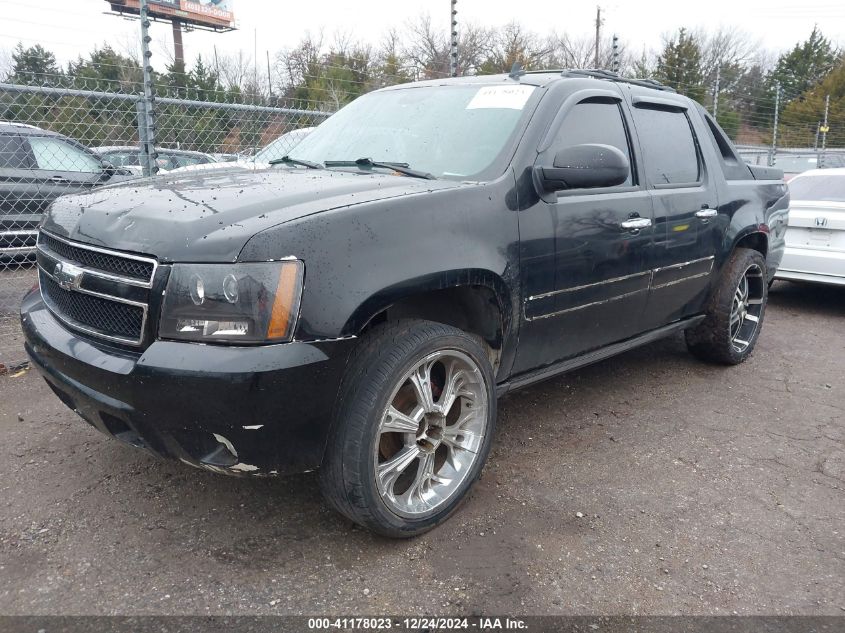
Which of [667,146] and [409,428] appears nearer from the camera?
[409,428]

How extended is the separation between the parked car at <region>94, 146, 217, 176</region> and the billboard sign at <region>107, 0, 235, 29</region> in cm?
4288

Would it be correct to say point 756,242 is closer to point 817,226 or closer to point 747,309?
point 747,309

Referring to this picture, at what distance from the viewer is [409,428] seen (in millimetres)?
2555

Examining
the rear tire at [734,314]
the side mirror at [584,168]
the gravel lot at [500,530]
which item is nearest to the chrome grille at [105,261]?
the gravel lot at [500,530]

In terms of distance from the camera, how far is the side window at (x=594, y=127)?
10.7 ft

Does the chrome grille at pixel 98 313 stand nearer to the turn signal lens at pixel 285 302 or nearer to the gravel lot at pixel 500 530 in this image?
the turn signal lens at pixel 285 302

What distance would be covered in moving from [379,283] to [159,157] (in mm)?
4752

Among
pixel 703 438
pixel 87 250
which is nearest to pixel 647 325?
pixel 703 438

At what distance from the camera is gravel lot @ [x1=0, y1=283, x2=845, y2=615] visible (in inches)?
91.4

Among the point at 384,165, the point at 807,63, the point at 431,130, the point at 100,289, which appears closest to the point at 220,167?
the point at 384,165

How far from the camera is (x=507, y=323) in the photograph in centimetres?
291

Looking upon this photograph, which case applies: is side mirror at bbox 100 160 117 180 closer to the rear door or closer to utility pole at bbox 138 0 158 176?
utility pole at bbox 138 0 158 176

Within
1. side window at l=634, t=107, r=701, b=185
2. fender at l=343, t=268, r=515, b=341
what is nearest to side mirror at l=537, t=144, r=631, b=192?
fender at l=343, t=268, r=515, b=341

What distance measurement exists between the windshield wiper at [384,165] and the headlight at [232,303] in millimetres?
1027
